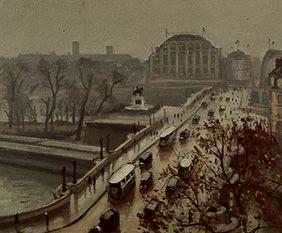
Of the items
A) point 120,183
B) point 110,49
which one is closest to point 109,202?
point 120,183

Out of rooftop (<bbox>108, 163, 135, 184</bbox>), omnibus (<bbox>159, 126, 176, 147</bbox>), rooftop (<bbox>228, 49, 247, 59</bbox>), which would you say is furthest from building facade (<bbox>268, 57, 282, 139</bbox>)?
rooftop (<bbox>228, 49, 247, 59</bbox>)

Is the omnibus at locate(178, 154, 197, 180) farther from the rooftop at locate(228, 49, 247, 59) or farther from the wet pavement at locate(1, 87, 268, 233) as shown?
the rooftop at locate(228, 49, 247, 59)

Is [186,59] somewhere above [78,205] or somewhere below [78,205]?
above

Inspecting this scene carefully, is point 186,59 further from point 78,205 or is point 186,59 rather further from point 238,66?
point 78,205

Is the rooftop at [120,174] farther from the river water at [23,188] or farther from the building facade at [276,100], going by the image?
the building facade at [276,100]

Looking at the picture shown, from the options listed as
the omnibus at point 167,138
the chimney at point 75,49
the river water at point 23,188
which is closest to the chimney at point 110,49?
the chimney at point 75,49

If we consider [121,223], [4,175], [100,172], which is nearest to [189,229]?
[121,223]
